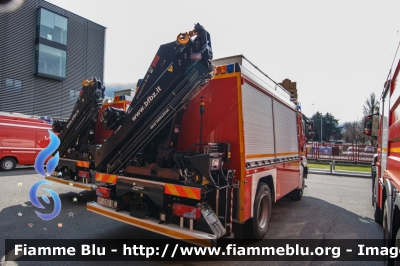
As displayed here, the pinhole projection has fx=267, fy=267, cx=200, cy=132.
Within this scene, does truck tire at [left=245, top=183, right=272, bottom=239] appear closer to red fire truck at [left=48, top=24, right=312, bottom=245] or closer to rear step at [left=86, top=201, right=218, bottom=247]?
red fire truck at [left=48, top=24, right=312, bottom=245]

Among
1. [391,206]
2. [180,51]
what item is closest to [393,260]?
[391,206]

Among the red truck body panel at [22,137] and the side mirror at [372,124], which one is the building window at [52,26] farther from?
the side mirror at [372,124]

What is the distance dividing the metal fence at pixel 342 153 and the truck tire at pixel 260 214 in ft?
51.4

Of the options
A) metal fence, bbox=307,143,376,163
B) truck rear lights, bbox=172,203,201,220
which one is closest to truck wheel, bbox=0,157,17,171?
truck rear lights, bbox=172,203,201,220

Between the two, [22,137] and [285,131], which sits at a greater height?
[285,131]

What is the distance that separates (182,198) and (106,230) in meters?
1.94

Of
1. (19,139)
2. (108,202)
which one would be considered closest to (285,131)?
(108,202)

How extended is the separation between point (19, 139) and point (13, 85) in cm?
1171

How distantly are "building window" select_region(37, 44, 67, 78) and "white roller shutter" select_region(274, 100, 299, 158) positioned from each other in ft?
76.7

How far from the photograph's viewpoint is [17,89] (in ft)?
71.9

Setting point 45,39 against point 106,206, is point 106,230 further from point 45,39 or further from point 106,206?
point 45,39

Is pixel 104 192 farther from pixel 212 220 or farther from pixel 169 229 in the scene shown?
pixel 212 220

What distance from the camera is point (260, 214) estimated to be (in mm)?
4586

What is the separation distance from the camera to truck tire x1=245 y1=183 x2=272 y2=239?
13.9ft
